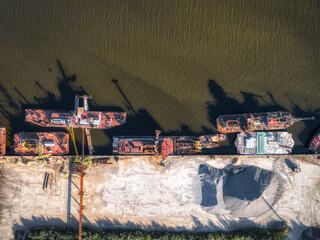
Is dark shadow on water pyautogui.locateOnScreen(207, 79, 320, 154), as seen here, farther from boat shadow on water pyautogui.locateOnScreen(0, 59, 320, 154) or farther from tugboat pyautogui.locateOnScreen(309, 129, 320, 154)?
tugboat pyautogui.locateOnScreen(309, 129, 320, 154)

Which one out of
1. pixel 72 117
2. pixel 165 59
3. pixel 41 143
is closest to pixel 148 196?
pixel 72 117

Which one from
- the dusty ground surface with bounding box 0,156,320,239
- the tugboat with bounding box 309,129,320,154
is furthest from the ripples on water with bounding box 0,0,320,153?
the dusty ground surface with bounding box 0,156,320,239

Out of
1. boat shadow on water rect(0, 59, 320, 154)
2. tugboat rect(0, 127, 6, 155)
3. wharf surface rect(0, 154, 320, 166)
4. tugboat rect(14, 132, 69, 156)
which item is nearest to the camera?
tugboat rect(0, 127, 6, 155)

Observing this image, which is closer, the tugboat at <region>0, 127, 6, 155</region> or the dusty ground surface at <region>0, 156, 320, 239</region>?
the tugboat at <region>0, 127, 6, 155</region>

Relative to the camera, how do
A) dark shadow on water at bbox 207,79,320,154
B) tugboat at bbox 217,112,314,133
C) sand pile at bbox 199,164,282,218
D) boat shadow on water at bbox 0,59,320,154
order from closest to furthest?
sand pile at bbox 199,164,282,218 < tugboat at bbox 217,112,314,133 < boat shadow on water at bbox 0,59,320,154 < dark shadow on water at bbox 207,79,320,154

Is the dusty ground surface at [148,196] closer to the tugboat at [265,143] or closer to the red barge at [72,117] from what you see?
the tugboat at [265,143]

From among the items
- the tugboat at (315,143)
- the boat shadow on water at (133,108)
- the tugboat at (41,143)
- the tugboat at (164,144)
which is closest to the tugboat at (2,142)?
the boat shadow on water at (133,108)

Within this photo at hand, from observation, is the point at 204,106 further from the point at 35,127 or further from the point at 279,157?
the point at 35,127

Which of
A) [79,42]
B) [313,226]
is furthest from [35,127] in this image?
[313,226]
